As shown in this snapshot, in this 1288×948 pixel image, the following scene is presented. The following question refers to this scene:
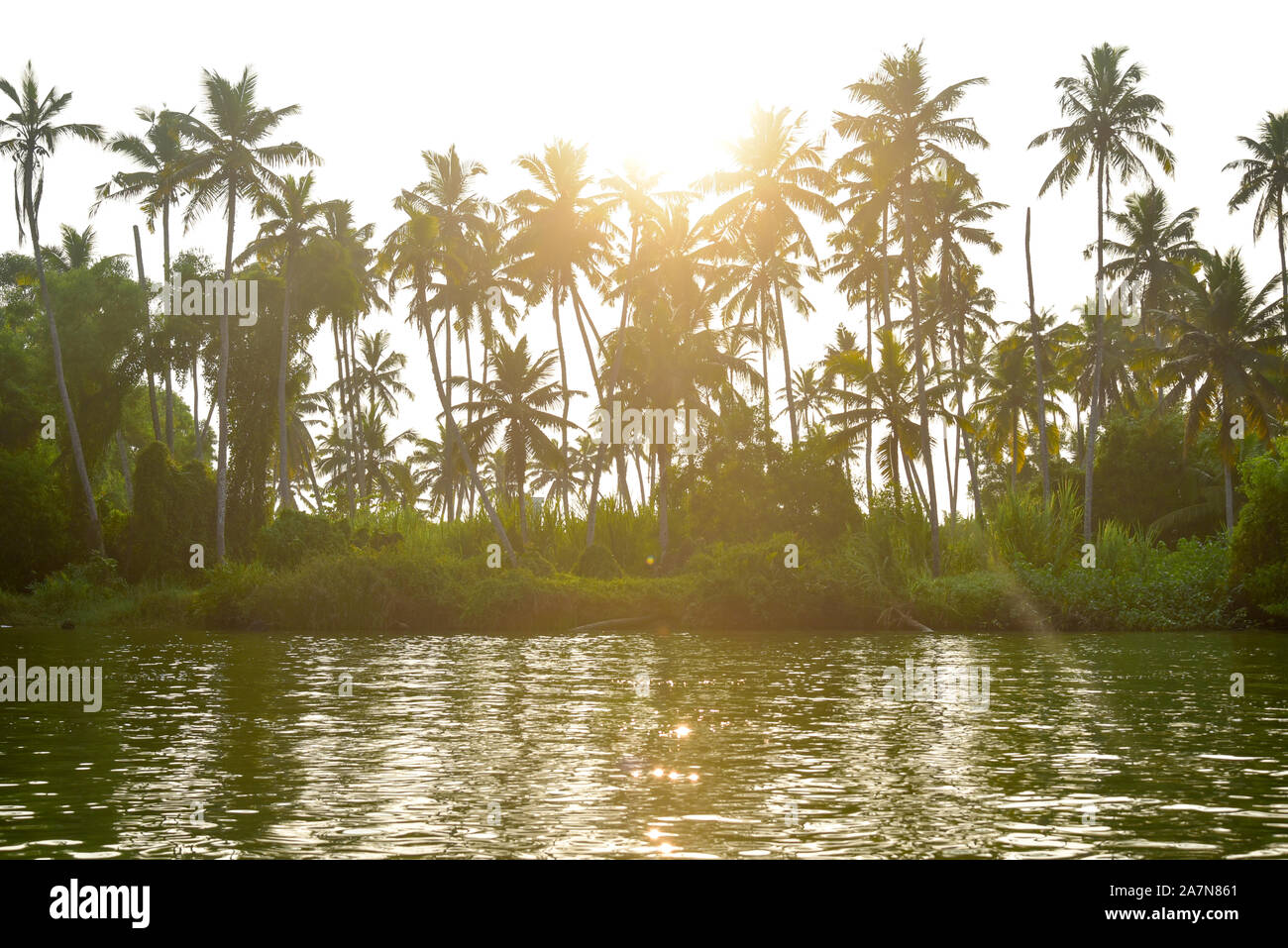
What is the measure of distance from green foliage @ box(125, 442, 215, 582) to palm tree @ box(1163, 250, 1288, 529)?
152 feet

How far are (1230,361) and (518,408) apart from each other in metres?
32.9

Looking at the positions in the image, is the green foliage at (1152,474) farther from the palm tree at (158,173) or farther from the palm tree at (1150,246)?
the palm tree at (158,173)

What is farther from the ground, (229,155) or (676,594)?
(229,155)

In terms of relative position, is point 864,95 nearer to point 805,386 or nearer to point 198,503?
point 805,386

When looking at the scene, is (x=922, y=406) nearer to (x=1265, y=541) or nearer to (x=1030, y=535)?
(x=1030, y=535)

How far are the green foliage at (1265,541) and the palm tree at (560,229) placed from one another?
3017 centimetres

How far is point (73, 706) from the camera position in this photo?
A: 74.9ft

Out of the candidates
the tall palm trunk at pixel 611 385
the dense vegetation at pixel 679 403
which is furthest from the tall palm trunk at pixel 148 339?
the tall palm trunk at pixel 611 385

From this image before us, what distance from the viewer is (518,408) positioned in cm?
5941

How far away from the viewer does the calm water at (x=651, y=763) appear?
37.3 feet

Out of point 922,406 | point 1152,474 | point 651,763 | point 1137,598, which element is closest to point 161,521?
point 922,406
